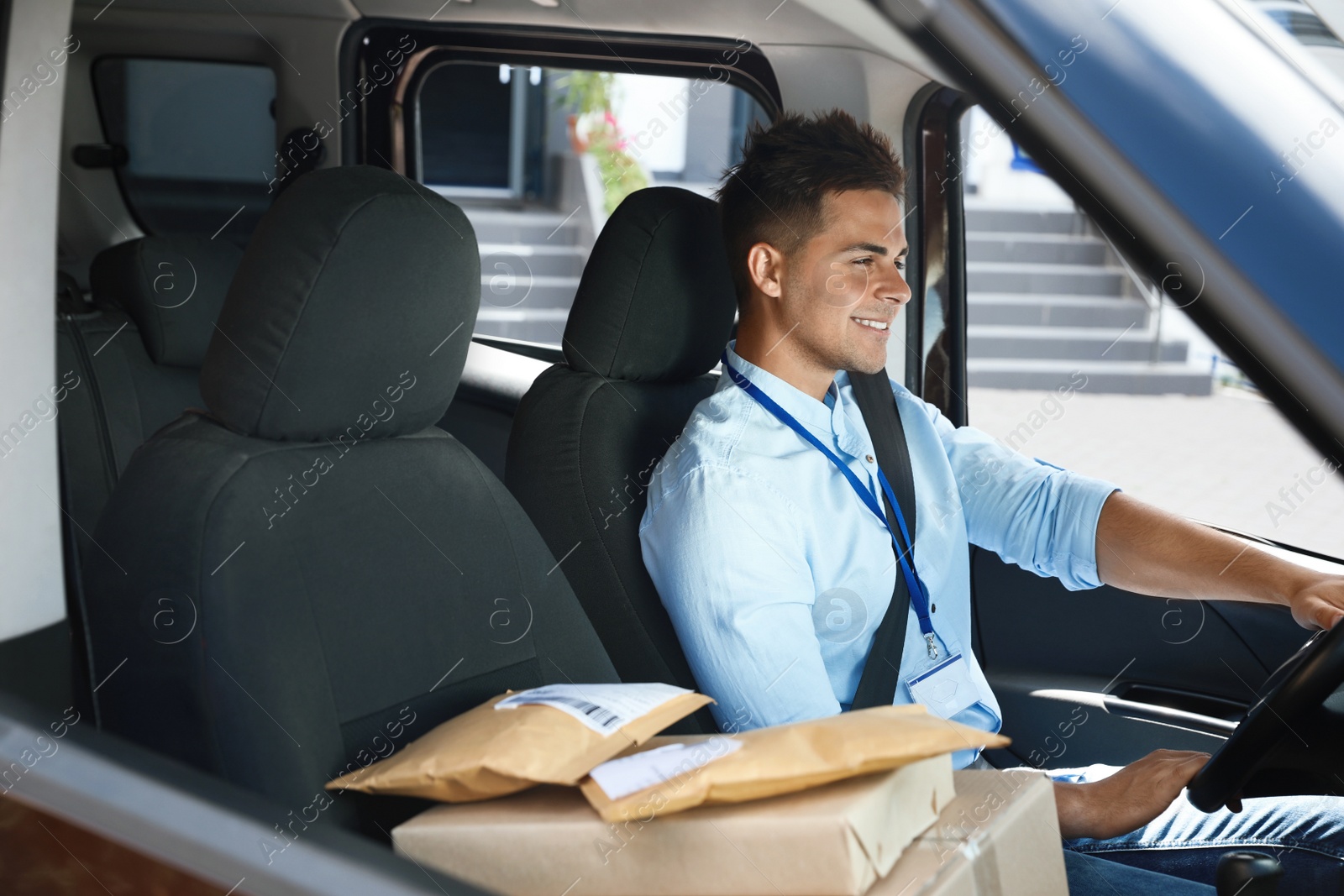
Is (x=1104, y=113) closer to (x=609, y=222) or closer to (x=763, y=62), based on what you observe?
(x=609, y=222)

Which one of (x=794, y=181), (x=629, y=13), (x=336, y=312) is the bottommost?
(x=336, y=312)

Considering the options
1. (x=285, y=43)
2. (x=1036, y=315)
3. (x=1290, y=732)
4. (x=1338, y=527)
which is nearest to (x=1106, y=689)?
(x=1338, y=527)

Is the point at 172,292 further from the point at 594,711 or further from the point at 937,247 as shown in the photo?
the point at 594,711

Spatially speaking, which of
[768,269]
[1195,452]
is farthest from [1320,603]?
[1195,452]

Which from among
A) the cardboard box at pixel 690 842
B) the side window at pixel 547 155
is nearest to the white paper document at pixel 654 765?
the cardboard box at pixel 690 842

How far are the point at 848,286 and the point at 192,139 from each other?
5.89 feet

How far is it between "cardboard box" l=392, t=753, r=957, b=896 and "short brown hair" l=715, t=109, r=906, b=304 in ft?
3.17

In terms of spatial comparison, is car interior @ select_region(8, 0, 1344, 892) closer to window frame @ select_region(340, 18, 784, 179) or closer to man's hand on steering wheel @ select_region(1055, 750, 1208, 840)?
window frame @ select_region(340, 18, 784, 179)

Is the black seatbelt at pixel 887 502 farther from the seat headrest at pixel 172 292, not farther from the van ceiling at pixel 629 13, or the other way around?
the seat headrest at pixel 172 292

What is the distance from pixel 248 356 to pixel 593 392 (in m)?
0.52

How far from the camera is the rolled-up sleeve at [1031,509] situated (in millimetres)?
1788

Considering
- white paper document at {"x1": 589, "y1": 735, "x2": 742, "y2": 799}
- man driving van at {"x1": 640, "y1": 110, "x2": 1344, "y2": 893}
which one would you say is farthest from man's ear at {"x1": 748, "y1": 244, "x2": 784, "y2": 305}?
white paper document at {"x1": 589, "y1": 735, "x2": 742, "y2": 799}

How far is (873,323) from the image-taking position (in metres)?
1.76

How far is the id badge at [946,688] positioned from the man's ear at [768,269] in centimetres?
58
